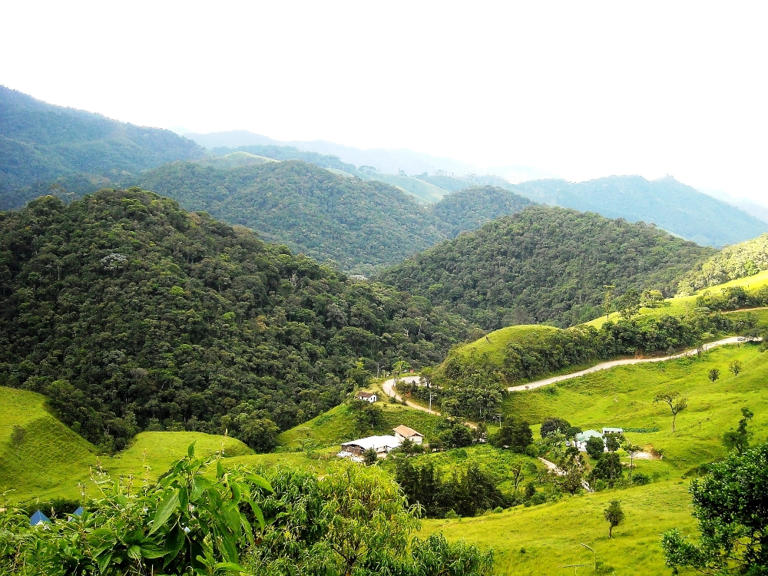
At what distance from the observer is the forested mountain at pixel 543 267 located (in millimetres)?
100500

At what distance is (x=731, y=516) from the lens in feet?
42.6

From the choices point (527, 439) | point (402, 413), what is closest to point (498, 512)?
point (527, 439)

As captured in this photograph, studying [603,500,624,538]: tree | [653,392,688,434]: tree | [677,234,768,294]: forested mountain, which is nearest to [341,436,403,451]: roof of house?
[653,392,688,434]: tree

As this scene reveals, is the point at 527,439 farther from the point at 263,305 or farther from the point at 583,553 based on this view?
the point at 263,305

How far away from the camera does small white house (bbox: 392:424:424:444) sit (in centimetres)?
4753

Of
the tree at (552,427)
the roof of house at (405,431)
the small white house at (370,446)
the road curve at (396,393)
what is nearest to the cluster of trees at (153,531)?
the small white house at (370,446)

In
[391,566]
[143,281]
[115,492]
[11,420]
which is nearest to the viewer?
[115,492]

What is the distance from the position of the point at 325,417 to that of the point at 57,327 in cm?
3094

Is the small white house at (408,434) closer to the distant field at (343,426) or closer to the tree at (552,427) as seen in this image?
the distant field at (343,426)

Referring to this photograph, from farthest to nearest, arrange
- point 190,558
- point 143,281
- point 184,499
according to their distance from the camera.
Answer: point 143,281 < point 190,558 < point 184,499

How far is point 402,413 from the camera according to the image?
53.5 metres

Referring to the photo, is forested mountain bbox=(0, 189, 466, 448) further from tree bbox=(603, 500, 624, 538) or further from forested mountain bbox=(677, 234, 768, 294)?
forested mountain bbox=(677, 234, 768, 294)

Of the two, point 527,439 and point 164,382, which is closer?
point 527,439

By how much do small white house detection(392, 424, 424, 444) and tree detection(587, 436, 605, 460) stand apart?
1575 cm
